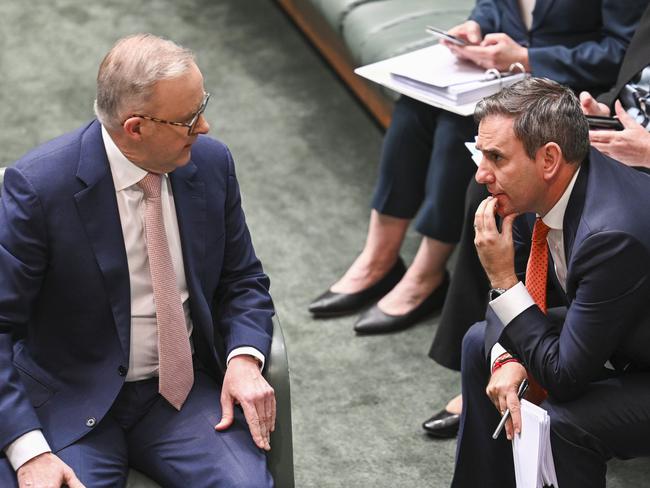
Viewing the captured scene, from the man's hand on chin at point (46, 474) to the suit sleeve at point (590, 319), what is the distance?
0.96 meters

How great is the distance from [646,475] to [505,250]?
918mm

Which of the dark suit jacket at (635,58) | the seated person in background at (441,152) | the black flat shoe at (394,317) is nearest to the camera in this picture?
the dark suit jacket at (635,58)

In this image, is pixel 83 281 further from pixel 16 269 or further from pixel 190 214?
pixel 190 214

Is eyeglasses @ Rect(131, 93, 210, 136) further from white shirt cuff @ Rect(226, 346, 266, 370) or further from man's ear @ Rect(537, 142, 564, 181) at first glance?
man's ear @ Rect(537, 142, 564, 181)

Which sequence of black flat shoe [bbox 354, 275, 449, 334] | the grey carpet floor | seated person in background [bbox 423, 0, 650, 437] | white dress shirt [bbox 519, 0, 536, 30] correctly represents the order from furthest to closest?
black flat shoe [bbox 354, 275, 449, 334] < white dress shirt [bbox 519, 0, 536, 30] < the grey carpet floor < seated person in background [bbox 423, 0, 650, 437]

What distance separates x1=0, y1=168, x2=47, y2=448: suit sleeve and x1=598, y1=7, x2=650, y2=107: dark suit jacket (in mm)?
1612

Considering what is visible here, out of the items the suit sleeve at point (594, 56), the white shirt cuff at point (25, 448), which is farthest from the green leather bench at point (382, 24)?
the white shirt cuff at point (25, 448)

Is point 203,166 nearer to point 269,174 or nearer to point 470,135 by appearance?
point 470,135

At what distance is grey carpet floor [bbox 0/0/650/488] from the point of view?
3266 mm

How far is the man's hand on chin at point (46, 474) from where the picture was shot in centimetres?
230

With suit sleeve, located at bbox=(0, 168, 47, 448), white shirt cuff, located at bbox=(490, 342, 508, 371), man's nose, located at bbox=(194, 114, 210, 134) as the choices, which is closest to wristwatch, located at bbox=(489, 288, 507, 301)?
white shirt cuff, located at bbox=(490, 342, 508, 371)

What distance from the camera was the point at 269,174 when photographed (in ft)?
14.6

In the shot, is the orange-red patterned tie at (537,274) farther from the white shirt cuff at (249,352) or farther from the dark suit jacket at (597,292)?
the white shirt cuff at (249,352)

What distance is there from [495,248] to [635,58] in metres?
0.90
